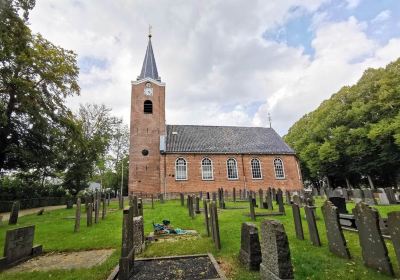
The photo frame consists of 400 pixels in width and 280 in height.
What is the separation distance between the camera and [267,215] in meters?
10.4

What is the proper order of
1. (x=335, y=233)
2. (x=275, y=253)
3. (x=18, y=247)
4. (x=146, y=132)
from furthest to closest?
(x=146, y=132), (x=18, y=247), (x=335, y=233), (x=275, y=253)

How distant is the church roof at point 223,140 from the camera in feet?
85.3

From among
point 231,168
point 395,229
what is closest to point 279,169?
point 231,168

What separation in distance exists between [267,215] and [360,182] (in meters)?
31.3

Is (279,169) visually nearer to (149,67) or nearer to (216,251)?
(149,67)

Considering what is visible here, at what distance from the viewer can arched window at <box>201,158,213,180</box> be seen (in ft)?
81.3

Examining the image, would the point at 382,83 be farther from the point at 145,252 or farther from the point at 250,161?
the point at 145,252

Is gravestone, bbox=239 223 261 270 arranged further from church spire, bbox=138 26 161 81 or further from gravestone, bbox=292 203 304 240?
church spire, bbox=138 26 161 81

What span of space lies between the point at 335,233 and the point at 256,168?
69.2 feet

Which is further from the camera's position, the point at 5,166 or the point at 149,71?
the point at 149,71

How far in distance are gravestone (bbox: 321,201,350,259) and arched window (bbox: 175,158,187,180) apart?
63.1 ft

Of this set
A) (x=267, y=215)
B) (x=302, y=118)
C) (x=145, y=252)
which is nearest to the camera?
(x=145, y=252)

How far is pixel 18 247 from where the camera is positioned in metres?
5.74

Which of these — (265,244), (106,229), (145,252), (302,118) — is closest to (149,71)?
(106,229)
